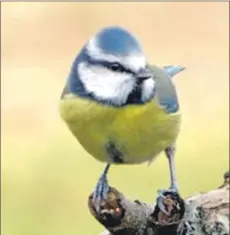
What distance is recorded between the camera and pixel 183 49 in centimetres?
571

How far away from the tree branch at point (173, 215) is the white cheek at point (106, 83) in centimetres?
28

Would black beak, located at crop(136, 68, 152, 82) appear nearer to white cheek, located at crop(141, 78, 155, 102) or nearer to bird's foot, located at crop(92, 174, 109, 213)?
white cheek, located at crop(141, 78, 155, 102)

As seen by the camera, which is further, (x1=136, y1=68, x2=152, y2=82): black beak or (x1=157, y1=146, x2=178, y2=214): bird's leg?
(x1=136, y1=68, x2=152, y2=82): black beak

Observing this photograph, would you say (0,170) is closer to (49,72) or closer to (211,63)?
(49,72)

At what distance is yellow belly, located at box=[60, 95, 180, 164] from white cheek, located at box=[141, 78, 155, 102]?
2 cm

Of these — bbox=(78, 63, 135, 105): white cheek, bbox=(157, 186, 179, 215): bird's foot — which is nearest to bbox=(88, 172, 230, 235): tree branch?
bbox=(157, 186, 179, 215): bird's foot

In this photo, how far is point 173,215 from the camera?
77.9 inches

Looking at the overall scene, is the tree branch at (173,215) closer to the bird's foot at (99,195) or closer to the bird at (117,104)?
the bird's foot at (99,195)

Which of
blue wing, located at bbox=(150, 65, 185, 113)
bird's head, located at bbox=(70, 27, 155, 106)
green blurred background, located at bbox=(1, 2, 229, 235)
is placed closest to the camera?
bird's head, located at bbox=(70, 27, 155, 106)

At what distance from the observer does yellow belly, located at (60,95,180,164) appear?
226 cm

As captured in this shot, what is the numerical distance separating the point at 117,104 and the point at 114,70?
7 cm

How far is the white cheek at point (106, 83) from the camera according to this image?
88.0 inches

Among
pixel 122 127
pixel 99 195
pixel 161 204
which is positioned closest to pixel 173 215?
pixel 161 204

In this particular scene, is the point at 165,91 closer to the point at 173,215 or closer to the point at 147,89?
the point at 147,89
